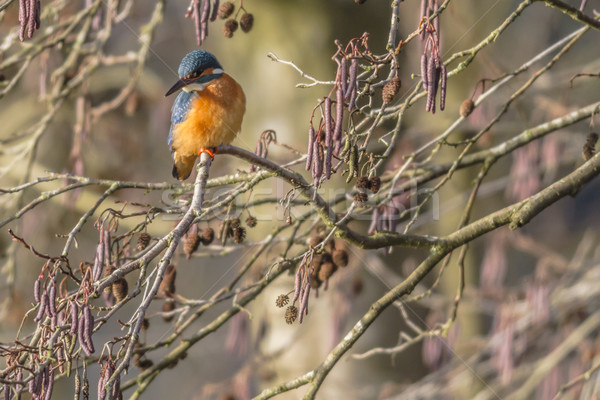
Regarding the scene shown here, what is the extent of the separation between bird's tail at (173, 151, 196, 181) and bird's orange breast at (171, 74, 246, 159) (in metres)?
0.11

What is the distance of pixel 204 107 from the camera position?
271cm

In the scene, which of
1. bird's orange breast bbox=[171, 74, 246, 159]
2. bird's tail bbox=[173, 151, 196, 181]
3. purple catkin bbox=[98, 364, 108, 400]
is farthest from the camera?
bird's tail bbox=[173, 151, 196, 181]

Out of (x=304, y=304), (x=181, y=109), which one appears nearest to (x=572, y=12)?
(x=304, y=304)

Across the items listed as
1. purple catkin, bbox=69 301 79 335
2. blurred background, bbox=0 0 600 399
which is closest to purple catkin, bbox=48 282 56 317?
purple catkin, bbox=69 301 79 335

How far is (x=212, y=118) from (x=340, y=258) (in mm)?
759

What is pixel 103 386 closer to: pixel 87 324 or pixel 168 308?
pixel 87 324

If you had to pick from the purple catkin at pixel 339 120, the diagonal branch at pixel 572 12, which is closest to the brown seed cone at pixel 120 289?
the purple catkin at pixel 339 120

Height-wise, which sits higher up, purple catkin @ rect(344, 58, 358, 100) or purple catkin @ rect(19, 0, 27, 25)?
purple catkin @ rect(19, 0, 27, 25)

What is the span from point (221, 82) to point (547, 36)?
304cm

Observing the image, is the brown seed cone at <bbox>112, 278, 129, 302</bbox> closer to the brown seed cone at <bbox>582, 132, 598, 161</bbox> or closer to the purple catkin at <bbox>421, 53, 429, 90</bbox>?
the purple catkin at <bbox>421, 53, 429, 90</bbox>

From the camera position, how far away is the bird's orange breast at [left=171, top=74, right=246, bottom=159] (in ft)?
8.77

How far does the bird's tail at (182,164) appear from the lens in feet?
9.59

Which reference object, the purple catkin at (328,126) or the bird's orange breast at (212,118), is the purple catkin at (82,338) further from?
the bird's orange breast at (212,118)

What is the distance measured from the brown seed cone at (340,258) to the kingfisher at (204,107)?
640mm
